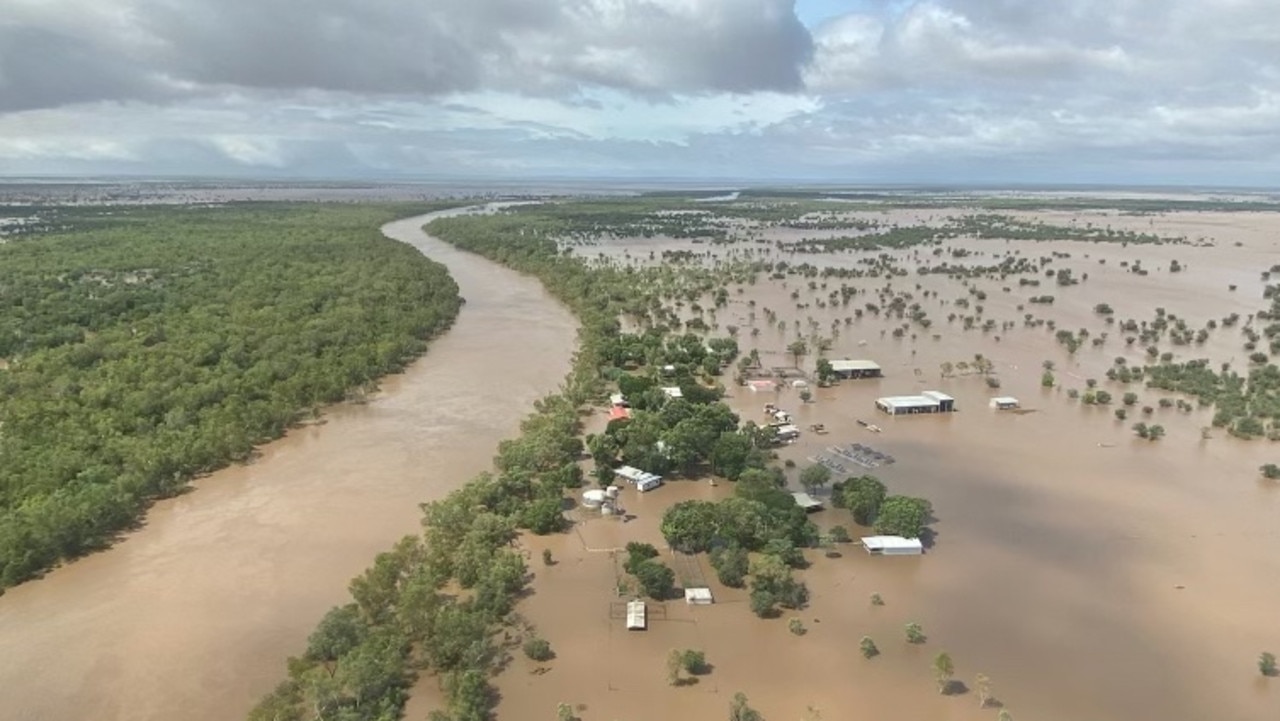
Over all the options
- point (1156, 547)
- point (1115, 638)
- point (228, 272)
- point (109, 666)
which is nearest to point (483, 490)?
point (109, 666)

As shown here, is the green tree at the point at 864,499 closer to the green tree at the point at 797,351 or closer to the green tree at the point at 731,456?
the green tree at the point at 731,456

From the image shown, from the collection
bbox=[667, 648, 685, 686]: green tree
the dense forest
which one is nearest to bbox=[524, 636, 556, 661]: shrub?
bbox=[667, 648, 685, 686]: green tree

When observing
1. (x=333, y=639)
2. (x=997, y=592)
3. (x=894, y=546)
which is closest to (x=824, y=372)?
(x=894, y=546)

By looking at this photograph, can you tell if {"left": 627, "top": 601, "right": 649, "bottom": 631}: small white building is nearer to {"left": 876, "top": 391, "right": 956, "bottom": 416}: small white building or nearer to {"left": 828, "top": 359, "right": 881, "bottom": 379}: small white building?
{"left": 876, "top": 391, "right": 956, "bottom": 416}: small white building

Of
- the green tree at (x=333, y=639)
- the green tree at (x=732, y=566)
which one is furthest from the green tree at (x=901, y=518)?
the green tree at (x=333, y=639)

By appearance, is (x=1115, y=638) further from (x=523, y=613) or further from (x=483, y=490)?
(x=483, y=490)
